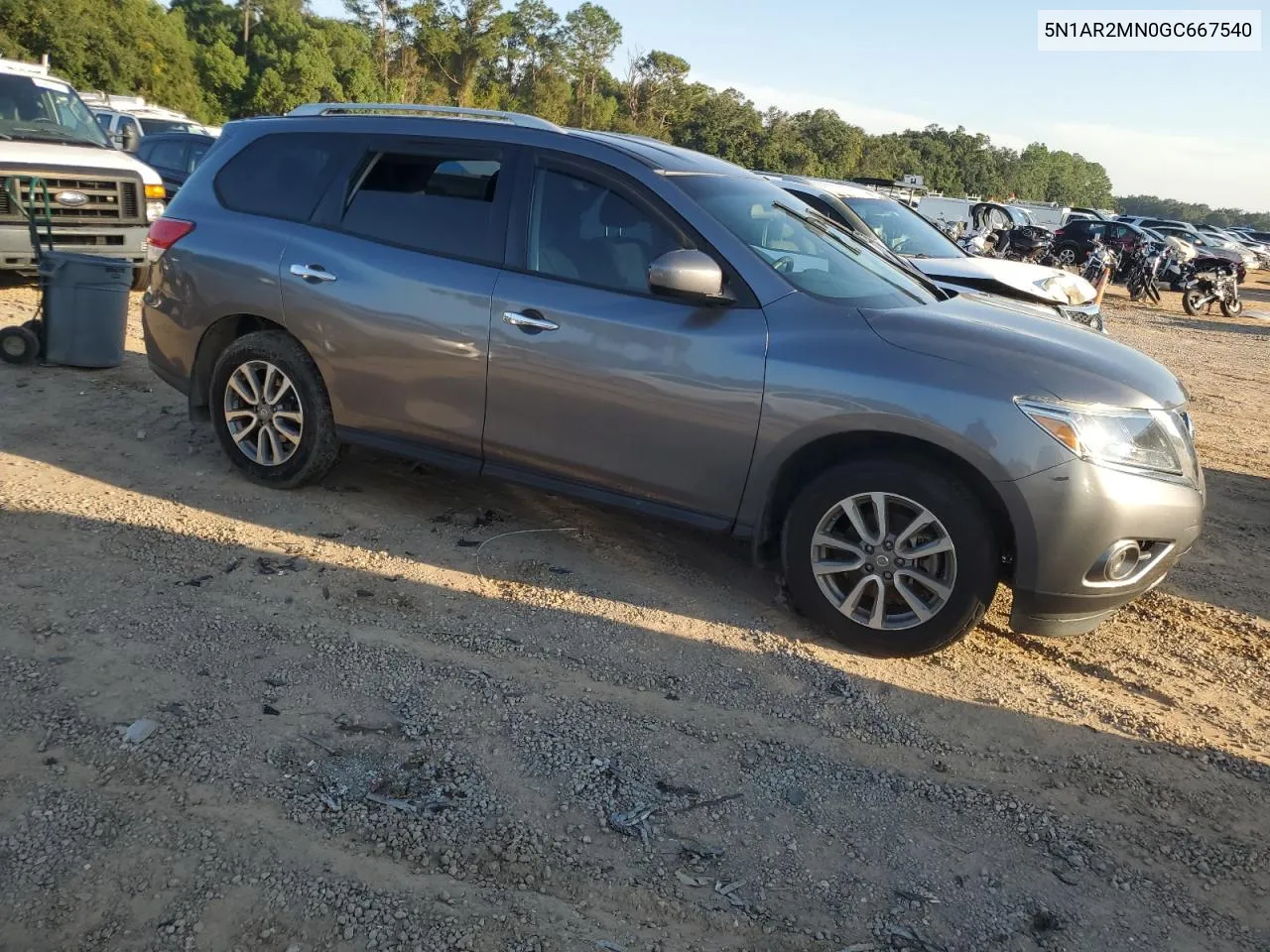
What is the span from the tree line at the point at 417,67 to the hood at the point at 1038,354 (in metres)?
44.7

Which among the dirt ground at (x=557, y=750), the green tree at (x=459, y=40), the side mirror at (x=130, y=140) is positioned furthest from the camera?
the green tree at (x=459, y=40)

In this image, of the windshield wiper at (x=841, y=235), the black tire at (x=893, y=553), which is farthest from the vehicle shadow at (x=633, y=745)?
the windshield wiper at (x=841, y=235)

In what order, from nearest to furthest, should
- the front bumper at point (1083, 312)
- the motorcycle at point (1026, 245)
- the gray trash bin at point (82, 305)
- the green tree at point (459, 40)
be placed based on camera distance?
the gray trash bin at point (82, 305) < the front bumper at point (1083, 312) < the motorcycle at point (1026, 245) < the green tree at point (459, 40)

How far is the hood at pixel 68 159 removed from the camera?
8789 mm

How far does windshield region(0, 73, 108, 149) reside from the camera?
9453mm

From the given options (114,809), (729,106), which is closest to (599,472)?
(114,809)

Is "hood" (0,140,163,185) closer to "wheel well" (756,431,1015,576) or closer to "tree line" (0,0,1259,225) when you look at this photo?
"wheel well" (756,431,1015,576)

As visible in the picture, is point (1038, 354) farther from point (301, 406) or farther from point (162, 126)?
point (162, 126)

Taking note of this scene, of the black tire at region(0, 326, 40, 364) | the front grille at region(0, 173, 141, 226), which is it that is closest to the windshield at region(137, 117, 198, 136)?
the front grille at region(0, 173, 141, 226)

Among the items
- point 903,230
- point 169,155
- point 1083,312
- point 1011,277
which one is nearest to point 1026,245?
point 1083,312

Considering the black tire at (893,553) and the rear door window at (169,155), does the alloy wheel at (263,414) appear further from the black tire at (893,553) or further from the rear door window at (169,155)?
the rear door window at (169,155)

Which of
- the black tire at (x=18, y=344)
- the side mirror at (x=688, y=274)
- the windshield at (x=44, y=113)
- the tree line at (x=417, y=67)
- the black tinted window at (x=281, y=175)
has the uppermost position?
the tree line at (x=417, y=67)

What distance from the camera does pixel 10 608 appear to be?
379 centimetres

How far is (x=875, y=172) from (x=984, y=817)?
98967mm
